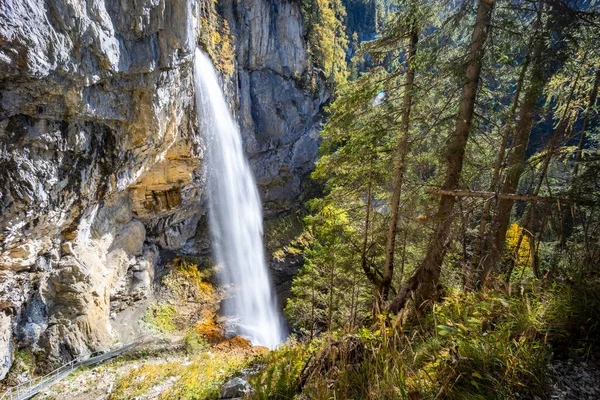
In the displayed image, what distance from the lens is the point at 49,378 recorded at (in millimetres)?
7680

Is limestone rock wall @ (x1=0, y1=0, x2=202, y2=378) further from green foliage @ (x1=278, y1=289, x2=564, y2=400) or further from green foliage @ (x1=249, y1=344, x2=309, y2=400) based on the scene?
green foliage @ (x1=278, y1=289, x2=564, y2=400)

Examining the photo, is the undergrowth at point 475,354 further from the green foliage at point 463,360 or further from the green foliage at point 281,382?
the green foliage at point 281,382

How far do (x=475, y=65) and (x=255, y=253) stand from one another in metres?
17.2

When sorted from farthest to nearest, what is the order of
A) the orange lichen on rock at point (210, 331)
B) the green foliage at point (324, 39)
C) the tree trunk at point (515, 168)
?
the green foliage at point (324, 39) → the orange lichen on rock at point (210, 331) → the tree trunk at point (515, 168)

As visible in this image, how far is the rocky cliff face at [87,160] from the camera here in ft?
15.5

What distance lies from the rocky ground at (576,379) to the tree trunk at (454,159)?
1.69 metres

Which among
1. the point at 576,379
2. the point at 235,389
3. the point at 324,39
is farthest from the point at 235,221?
the point at 576,379

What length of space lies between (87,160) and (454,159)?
813 cm

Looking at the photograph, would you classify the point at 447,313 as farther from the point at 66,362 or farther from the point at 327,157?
the point at 66,362

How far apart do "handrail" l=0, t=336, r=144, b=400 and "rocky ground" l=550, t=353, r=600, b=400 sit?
1036cm

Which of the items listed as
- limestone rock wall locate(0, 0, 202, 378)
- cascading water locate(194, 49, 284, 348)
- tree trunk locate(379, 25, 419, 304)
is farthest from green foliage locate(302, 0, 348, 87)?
tree trunk locate(379, 25, 419, 304)

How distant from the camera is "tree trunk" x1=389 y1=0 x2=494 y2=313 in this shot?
11.4 feet

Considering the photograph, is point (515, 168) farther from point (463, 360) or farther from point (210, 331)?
point (210, 331)

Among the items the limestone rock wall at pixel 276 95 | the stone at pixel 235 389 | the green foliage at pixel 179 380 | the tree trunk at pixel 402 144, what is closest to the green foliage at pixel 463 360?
the stone at pixel 235 389
